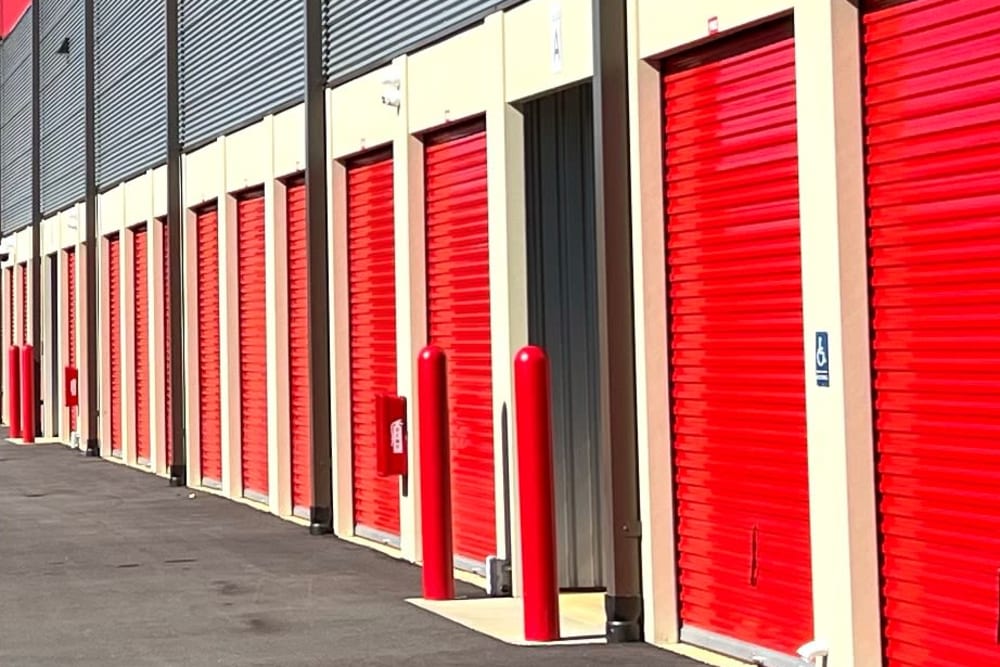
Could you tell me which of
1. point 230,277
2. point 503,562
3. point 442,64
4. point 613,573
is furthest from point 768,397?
point 230,277

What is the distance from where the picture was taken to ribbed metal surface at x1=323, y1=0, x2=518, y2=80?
1481 centimetres

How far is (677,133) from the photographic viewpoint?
11305mm

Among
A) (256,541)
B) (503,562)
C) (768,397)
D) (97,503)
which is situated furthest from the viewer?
(97,503)

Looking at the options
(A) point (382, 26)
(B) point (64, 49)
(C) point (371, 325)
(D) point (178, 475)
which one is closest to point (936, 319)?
(A) point (382, 26)

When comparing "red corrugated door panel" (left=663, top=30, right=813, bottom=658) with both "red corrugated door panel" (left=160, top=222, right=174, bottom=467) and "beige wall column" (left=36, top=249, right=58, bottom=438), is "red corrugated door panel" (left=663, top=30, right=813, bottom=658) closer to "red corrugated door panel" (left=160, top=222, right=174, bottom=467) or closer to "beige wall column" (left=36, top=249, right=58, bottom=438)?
"red corrugated door panel" (left=160, top=222, right=174, bottom=467)

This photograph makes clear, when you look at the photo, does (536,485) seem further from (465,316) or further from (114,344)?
(114,344)

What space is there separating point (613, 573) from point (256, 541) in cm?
670

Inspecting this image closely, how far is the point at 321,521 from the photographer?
18359 mm

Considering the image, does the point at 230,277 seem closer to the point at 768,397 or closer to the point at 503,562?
the point at 503,562

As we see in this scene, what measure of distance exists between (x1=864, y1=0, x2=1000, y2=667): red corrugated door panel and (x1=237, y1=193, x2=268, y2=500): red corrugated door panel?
12.5m

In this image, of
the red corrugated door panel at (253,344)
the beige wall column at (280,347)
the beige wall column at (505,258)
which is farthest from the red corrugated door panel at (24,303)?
the beige wall column at (505,258)

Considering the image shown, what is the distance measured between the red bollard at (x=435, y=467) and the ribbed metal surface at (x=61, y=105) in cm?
2042

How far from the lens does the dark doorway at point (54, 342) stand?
35812mm

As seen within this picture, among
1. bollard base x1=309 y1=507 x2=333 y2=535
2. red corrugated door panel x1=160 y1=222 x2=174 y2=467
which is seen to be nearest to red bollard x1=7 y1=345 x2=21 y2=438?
red corrugated door panel x1=160 y1=222 x2=174 y2=467
